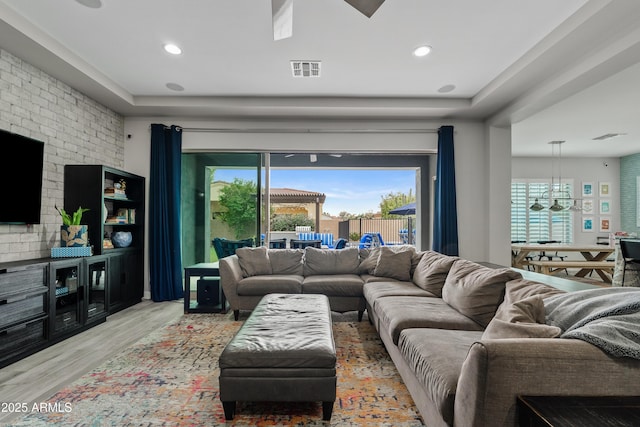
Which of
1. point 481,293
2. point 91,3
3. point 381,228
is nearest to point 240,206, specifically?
point 91,3

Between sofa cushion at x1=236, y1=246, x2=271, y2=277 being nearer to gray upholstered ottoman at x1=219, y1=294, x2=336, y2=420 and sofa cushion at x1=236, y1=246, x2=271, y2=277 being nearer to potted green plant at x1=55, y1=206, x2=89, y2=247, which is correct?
potted green plant at x1=55, y1=206, x2=89, y2=247

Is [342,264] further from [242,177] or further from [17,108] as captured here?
[17,108]

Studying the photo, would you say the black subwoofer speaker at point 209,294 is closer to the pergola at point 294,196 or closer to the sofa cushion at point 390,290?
the sofa cushion at point 390,290

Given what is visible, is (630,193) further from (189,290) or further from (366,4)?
(189,290)

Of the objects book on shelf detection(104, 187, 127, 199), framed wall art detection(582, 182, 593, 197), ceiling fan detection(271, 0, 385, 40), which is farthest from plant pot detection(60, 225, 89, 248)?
framed wall art detection(582, 182, 593, 197)

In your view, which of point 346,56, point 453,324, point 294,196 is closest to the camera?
point 453,324

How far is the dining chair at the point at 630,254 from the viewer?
176 inches

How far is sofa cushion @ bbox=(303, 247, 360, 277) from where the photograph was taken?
439 centimetres

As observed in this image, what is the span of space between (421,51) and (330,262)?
8.65 feet

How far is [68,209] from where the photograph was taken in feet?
12.7

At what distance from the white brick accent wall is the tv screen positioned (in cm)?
11

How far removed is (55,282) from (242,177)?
285 centimetres

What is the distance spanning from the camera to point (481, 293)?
2.33 meters

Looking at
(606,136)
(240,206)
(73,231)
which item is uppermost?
(606,136)
